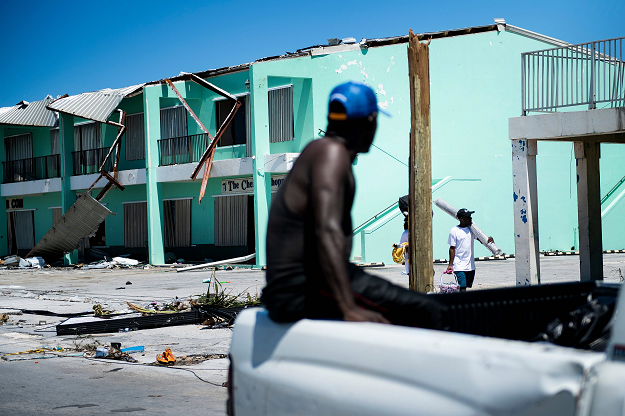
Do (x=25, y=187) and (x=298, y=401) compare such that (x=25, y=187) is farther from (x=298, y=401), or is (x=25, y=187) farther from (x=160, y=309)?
(x=298, y=401)

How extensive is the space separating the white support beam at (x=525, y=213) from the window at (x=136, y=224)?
18.8 m

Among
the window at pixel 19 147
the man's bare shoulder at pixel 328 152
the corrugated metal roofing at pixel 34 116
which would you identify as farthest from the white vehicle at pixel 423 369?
the window at pixel 19 147

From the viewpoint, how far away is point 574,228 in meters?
24.3

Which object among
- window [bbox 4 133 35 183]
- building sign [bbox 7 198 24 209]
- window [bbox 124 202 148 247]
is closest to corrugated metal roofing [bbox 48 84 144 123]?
window [bbox 124 202 148 247]

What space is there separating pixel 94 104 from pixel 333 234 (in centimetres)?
2516

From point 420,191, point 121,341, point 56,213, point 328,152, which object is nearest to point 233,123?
point 56,213

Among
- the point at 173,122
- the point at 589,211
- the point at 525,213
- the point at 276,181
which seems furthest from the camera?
the point at 173,122

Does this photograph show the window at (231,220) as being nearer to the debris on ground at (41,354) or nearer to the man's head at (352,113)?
the debris on ground at (41,354)

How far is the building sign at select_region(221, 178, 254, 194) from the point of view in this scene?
24.2 m

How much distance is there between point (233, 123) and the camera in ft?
81.9

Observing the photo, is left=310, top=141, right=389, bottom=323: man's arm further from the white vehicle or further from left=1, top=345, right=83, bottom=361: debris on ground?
left=1, top=345, right=83, bottom=361: debris on ground

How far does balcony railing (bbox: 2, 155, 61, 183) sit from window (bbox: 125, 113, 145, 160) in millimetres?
4913

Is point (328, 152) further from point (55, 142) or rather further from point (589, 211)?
point (55, 142)

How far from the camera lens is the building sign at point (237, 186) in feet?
79.4
